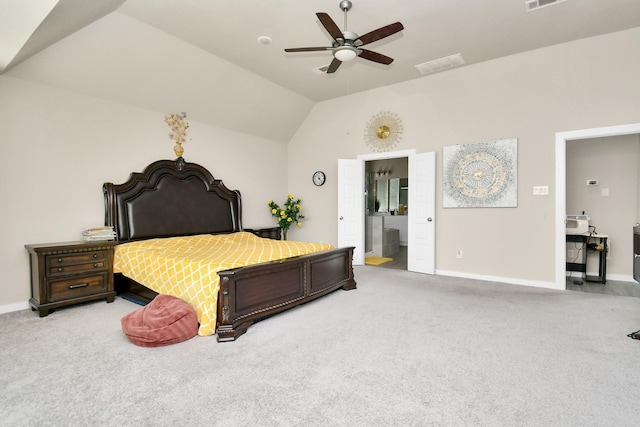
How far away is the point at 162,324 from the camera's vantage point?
2.55 meters

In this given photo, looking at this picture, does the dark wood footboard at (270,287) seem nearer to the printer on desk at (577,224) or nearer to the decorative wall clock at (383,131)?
the decorative wall clock at (383,131)

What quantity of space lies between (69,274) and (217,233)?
2.16 m

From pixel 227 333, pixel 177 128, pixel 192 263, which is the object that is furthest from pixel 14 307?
pixel 177 128

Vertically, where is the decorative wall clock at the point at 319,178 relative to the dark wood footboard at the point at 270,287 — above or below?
above

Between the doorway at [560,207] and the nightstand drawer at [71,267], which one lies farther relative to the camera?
the doorway at [560,207]

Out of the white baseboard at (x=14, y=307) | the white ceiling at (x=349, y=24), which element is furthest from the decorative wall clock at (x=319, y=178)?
the white baseboard at (x=14, y=307)

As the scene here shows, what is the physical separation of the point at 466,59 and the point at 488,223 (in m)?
2.41

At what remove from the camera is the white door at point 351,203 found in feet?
19.6

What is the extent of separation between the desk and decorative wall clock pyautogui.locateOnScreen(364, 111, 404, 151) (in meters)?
3.03

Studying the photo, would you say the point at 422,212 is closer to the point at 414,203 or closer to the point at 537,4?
the point at 414,203

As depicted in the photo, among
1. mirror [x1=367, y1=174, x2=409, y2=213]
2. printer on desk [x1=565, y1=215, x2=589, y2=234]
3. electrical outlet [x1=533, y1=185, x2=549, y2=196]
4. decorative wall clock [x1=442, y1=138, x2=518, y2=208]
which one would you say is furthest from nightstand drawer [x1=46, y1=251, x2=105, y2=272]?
mirror [x1=367, y1=174, x2=409, y2=213]

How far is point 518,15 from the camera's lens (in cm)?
351

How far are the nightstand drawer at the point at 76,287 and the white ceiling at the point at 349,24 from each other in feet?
7.17

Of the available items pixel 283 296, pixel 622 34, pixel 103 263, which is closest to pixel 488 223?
pixel 622 34
